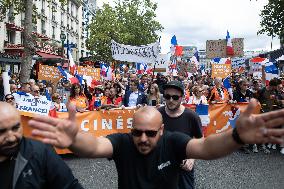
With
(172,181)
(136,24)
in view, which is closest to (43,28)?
(136,24)

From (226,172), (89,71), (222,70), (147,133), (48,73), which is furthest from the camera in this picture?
(222,70)

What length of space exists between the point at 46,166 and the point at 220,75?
45.0ft

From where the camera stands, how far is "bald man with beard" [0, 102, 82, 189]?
2271mm

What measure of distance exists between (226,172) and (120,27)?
46401 millimetres

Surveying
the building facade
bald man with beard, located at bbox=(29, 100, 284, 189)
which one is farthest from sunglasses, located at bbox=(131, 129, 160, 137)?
the building facade

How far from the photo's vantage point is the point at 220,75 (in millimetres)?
15578

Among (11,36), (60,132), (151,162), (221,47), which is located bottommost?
(151,162)

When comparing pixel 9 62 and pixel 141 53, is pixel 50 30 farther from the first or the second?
pixel 141 53

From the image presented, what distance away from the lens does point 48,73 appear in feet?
43.3

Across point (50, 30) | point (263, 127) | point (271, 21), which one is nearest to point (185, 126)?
point (263, 127)

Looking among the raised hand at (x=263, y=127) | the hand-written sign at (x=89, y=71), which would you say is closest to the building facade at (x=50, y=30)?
the hand-written sign at (x=89, y=71)

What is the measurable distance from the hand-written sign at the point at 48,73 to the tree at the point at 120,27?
37.9 m

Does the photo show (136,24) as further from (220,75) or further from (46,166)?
(46,166)

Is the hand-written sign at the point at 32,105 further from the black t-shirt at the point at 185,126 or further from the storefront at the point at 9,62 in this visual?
the storefront at the point at 9,62
